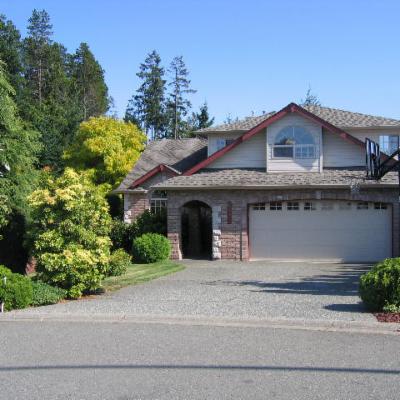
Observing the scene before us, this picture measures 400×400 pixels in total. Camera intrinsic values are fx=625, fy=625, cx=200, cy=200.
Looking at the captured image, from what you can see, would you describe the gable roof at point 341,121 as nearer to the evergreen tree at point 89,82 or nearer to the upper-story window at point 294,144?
the upper-story window at point 294,144

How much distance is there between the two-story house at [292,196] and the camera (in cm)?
2334

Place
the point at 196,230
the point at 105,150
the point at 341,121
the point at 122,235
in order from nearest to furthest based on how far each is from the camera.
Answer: the point at 341,121 < the point at 122,235 < the point at 196,230 < the point at 105,150

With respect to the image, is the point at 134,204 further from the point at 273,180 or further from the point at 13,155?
the point at 13,155

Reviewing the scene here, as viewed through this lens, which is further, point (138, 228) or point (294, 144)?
point (138, 228)

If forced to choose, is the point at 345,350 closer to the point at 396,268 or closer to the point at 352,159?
the point at 396,268

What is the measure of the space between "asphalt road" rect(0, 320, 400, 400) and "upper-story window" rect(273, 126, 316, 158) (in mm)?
14929

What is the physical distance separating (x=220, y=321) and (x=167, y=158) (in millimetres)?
23010

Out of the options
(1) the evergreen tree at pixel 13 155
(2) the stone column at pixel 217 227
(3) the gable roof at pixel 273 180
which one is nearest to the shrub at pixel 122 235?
(3) the gable roof at pixel 273 180

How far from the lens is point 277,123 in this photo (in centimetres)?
2447

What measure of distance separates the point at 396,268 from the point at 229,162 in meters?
14.8

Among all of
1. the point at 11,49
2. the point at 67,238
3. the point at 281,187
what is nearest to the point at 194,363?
the point at 67,238

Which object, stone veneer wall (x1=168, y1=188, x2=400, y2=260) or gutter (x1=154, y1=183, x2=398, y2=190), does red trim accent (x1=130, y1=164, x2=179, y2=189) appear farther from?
gutter (x1=154, y1=183, x2=398, y2=190)

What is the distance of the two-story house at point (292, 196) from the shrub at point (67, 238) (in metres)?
9.25

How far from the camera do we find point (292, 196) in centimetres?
2366
